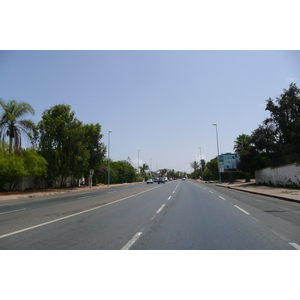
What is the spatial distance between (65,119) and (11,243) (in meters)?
30.6

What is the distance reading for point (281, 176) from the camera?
1163 inches

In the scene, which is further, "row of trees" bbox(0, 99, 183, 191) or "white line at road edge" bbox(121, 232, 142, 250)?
"row of trees" bbox(0, 99, 183, 191)

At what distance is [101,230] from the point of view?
773 cm

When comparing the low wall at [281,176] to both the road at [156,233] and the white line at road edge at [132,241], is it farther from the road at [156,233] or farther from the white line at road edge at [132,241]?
the white line at road edge at [132,241]

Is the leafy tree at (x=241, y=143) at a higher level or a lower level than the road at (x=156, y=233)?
higher

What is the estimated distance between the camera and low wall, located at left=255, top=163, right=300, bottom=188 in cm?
2545

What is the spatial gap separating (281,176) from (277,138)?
895 cm

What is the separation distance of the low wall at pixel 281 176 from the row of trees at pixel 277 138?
0.99 metres

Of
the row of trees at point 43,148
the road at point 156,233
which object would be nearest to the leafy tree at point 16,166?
the row of trees at point 43,148

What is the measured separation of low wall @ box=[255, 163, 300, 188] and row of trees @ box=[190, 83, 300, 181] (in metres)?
0.99

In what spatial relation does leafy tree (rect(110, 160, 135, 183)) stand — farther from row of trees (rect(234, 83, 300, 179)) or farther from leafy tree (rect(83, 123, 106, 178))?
row of trees (rect(234, 83, 300, 179))

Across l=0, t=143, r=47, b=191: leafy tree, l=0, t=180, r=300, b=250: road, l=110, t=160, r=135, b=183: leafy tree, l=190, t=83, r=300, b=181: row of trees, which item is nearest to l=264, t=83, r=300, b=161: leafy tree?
l=190, t=83, r=300, b=181: row of trees

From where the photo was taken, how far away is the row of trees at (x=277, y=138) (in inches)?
1183
